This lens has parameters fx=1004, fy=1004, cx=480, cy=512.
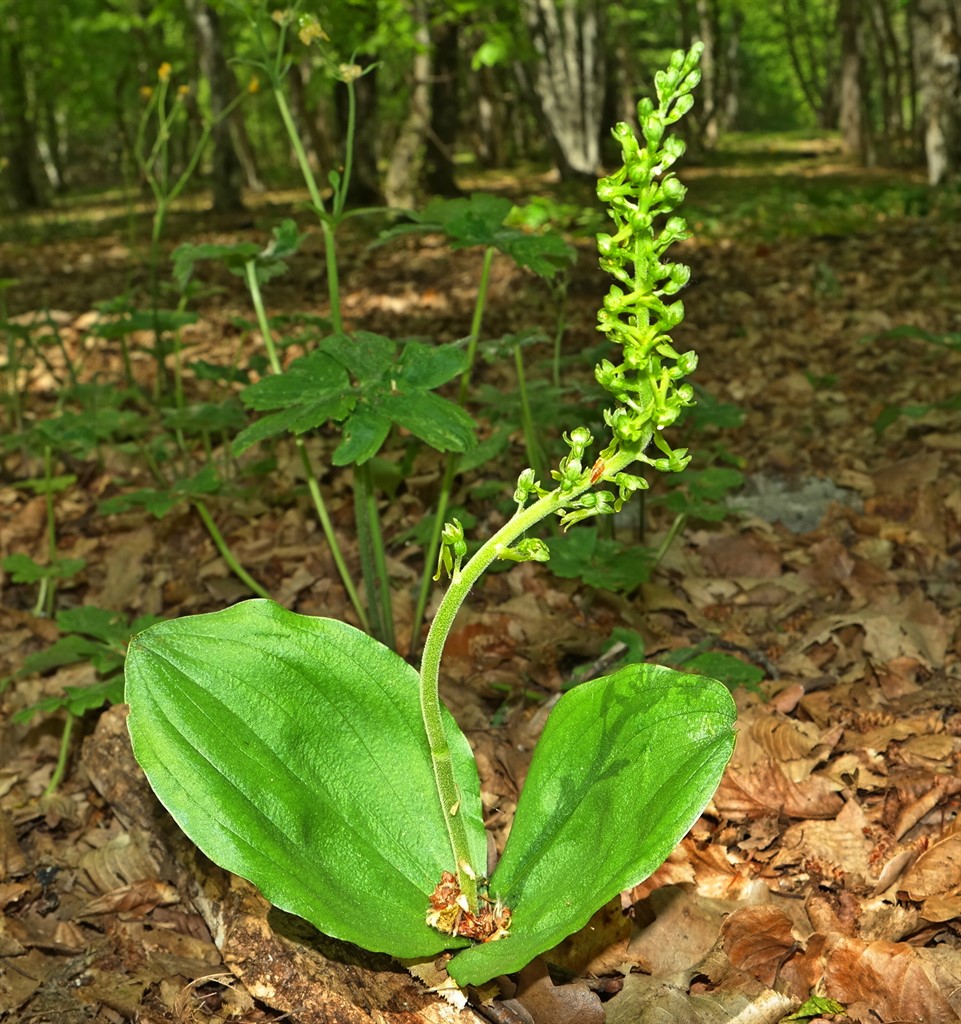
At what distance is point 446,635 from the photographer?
1.42 m

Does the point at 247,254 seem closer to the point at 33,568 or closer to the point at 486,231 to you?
the point at 486,231

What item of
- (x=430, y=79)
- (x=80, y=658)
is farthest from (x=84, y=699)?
(x=430, y=79)

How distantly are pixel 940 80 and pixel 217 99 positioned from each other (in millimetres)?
7046

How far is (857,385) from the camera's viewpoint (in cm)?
490

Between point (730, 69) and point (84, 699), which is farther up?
point (730, 69)

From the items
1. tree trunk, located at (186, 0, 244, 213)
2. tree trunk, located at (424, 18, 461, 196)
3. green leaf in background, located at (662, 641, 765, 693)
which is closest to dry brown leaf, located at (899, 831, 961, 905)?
green leaf in background, located at (662, 641, 765, 693)

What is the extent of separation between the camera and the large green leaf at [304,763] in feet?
4.83

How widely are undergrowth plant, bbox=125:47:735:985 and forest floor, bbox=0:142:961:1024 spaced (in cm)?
17

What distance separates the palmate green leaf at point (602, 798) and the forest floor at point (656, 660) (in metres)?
0.17

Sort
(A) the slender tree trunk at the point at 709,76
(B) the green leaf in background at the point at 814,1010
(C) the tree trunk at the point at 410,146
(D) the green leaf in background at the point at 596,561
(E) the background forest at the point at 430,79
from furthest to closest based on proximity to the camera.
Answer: (A) the slender tree trunk at the point at 709,76 → (C) the tree trunk at the point at 410,146 → (E) the background forest at the point at 430,79 → (D) the green leaf in background at the point at 596,561 → (B) the green leaf in background at the point at 814,1010

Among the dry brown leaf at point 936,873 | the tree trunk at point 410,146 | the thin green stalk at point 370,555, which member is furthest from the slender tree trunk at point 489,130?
the dry brown leaf at point 936,873

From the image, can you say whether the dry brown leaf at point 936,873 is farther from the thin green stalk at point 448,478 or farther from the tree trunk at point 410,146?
the tree trunk at point 410,146

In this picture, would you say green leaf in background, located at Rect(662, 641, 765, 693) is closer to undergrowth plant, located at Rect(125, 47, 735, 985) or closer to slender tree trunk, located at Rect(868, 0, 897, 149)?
undergrowth plant, located at Rect(125, 47, 735, 985)

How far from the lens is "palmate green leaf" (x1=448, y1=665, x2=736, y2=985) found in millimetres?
1431
